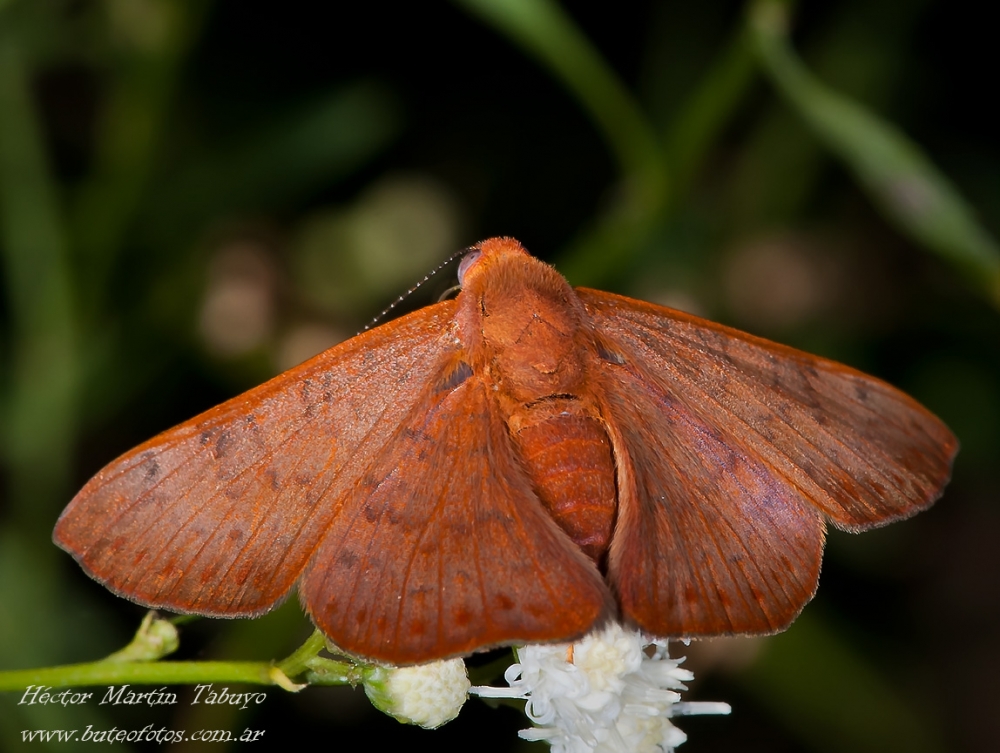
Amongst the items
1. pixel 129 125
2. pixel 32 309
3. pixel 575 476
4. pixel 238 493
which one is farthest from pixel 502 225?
pixel 238 493

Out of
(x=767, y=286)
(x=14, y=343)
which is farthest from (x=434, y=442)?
(x=767, y=286)

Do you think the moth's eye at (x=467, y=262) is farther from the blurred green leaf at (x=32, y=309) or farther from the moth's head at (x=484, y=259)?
the blurred green leaf at (x=32, y=309)

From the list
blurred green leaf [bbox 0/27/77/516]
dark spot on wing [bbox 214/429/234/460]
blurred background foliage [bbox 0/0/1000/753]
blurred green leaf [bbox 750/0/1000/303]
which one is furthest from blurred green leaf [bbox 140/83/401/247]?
dark spot on wing [bbox 214/429/234/460]

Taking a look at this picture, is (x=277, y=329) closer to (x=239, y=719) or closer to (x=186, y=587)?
(x=239, y=719)

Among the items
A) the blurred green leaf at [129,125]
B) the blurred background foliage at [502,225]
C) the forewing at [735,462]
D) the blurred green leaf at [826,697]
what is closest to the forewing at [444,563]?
the forewing at [735,462]

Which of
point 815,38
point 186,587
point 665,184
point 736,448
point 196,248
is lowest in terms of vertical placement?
point 186,587

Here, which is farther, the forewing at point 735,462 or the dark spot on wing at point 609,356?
the dark spot on wing at point 609,356

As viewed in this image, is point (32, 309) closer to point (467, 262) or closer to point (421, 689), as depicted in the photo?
point (467, 262)
